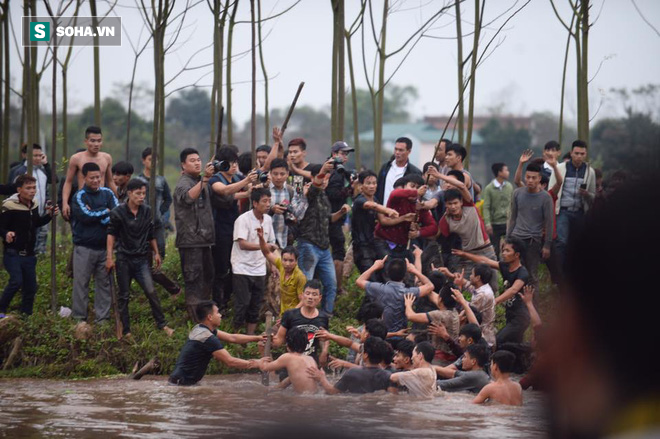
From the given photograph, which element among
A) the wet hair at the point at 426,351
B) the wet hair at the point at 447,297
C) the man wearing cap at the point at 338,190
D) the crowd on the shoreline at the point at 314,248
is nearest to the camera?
the wet hair at the point at 426,351

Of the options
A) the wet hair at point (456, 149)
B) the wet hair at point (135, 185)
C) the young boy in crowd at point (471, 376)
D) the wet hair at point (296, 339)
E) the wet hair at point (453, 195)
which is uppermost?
the wet hair at point (456, 149)

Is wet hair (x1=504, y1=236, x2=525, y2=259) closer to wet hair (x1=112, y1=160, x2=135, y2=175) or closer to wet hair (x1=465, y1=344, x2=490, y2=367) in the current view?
wet hair (x1=465, y1=344, x2=490, y2=367)

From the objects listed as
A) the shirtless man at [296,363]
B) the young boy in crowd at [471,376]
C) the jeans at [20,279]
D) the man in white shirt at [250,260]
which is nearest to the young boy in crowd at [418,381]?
the young boy in crowd at [471,376]

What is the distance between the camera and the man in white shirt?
425 inches

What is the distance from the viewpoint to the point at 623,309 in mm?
804

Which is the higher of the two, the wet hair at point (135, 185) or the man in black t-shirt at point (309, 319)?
the wet hair at point (135, 185)

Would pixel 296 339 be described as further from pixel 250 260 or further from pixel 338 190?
pixel 338 190

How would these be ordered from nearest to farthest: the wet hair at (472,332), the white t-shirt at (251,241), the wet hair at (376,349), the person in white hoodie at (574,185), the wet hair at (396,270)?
the wet hair at (376,349)
the wet hair at (472,332)
the wet hair at (396,270)
the white t-shirt at (251,241)
the person in white hoodie at (574,185)

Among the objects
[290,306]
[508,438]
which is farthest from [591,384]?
[290,306]

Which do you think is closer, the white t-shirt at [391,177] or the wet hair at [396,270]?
the wet hair at [396,270]

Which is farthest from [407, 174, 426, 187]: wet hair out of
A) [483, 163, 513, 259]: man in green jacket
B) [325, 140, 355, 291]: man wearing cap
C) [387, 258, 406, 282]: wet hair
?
[483, 163, 513, 259]: man in green jacket

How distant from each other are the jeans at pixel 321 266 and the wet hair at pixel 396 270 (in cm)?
90

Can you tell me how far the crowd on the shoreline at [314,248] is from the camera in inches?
392

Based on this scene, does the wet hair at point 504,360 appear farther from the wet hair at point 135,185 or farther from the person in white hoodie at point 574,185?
the wet hair at point 135,185
